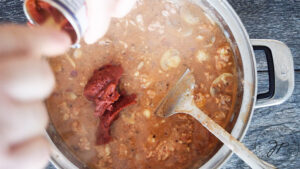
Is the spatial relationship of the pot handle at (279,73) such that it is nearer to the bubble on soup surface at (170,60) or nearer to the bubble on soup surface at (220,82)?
the bubble on soup surface at (220,82)

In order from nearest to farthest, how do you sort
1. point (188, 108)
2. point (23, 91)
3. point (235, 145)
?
point (23, 91) → point (235, 145) → point (188, 108)

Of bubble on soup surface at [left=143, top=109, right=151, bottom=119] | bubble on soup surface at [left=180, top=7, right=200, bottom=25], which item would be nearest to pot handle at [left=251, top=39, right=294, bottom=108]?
bubble on soup surface at [left=180, top=7, right=200, bottom=25]

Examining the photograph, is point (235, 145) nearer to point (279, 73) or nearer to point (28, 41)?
point (279, 73)

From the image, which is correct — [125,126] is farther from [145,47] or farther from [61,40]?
[61,40]

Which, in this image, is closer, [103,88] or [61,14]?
[61,14]

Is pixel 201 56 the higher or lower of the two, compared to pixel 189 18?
lower

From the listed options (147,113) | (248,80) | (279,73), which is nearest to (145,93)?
(147,113)
